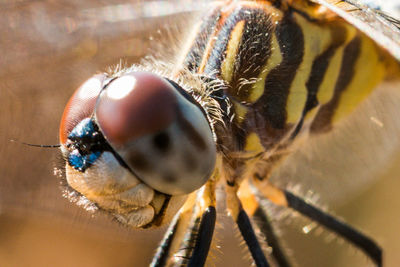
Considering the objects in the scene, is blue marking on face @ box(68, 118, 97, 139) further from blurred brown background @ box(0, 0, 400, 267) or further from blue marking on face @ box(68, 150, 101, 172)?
blurred brown background @ box(0, 0, 400, 267)

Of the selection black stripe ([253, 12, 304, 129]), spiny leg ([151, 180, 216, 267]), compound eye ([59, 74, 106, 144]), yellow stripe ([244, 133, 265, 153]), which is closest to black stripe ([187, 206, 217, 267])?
spiny leg ([151, 180, 216, 267])

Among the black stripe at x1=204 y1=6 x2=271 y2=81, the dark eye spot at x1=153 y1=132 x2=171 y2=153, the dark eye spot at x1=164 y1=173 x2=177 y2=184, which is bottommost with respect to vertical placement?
the dark eye spot at x1=164 y1=173 x2=177 y2=184

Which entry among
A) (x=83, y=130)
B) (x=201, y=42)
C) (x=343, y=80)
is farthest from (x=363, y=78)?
(x=83, y=130)

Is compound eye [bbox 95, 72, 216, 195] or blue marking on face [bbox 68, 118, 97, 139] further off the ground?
compound eye [bbox 95, 72, 216, 195]

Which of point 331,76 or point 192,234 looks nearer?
point 192,234

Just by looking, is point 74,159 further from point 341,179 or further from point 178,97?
point 341,179

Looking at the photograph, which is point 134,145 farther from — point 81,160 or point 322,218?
point 322,218

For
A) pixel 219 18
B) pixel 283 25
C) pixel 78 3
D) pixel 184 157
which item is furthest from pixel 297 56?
pixel 78 3
